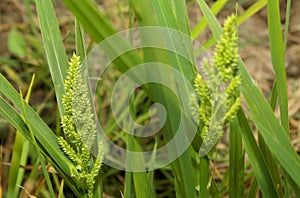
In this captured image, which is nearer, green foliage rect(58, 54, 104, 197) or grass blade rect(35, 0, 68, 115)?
green foliage rect(58, 54, 104, 197)

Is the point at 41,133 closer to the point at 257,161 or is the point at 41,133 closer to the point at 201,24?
the point at 257,161

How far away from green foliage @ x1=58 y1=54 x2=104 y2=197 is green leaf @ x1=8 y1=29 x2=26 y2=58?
113 centimetres

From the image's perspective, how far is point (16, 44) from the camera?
5.85ft

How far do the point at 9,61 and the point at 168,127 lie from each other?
108cm

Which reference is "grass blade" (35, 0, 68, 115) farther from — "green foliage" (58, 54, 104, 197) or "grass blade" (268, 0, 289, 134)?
"grass blade" (268, 0, 289, 134)

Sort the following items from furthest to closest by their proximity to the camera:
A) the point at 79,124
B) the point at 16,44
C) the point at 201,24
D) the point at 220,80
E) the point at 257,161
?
1. the point at 16,44
2. the point at 201,24
3. the point at 257,161
4. the point at 79,124
5. the point at 220,80

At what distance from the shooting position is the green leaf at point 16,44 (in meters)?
1.75

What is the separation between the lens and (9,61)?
1.65 metres

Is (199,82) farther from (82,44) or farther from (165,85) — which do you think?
(82,44)

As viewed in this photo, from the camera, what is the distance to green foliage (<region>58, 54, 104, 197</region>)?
0.60 m

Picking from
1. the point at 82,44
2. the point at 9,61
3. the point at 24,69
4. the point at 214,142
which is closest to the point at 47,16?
the point at 82,44

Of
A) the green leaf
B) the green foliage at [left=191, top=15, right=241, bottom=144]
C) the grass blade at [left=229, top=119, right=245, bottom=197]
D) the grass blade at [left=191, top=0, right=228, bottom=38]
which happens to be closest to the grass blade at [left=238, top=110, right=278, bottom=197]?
the grass blade at [left=229, top=119, right=245, bottom=197]

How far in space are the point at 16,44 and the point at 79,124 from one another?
1.23 meters

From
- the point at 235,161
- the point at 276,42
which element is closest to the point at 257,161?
the point at 235,161
